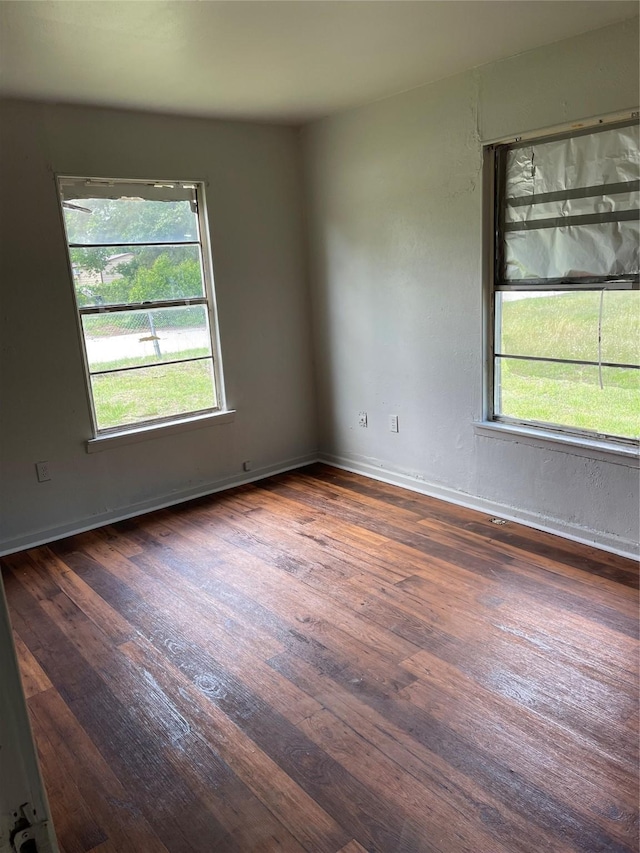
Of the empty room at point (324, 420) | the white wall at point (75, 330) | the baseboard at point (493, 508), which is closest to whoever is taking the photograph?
the empty room at point (324, 420)

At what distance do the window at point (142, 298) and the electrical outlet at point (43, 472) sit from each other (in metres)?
0.37

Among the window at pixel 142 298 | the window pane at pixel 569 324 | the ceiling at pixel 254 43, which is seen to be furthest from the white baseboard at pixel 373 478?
the ceiling at pixel 254 43

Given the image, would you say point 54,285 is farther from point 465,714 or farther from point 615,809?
point 615,809

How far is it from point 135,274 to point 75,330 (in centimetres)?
53

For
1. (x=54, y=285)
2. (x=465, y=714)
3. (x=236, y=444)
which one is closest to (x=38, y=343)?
(x=54, y=285)

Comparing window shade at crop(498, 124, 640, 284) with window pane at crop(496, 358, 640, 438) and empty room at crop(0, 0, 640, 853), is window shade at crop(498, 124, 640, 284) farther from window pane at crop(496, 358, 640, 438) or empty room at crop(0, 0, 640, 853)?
window pane at crop(496, 358, 640, 438)

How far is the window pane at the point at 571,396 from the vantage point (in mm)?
3018

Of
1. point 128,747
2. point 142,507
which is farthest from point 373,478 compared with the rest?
point 128,747

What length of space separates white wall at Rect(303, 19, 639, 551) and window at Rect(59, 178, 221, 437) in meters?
0.94

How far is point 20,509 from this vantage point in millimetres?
3631

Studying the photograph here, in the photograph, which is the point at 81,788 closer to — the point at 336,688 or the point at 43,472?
the point at 336,688

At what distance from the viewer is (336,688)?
7.49 feet

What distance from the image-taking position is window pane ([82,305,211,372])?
12.5 feet

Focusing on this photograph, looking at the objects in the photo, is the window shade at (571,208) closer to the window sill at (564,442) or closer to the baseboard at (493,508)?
the window sill at (564,442)
